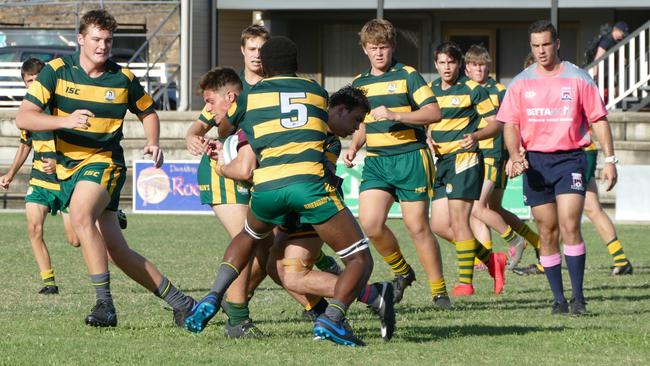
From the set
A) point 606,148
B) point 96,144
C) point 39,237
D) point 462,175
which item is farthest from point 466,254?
point 96,144

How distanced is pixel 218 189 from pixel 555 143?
2.46m

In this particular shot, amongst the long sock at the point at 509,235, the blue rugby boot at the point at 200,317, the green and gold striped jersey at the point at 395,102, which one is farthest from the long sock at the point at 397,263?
the long sock at the point at 509,235

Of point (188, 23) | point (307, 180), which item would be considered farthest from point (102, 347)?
point (188, 23)

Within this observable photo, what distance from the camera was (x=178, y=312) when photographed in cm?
845

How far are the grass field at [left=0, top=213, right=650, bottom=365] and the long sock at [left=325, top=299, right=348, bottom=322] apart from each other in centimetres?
20

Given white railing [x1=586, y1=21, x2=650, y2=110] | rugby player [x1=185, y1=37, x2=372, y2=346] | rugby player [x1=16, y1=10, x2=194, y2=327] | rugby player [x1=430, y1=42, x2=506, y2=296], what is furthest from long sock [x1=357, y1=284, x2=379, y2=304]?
white railing [x1=586, y1=21, x2=650, y2=110]

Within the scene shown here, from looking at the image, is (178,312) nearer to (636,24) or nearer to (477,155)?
(477,155)

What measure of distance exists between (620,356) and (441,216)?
450cm

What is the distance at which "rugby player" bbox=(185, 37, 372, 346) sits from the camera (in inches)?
282

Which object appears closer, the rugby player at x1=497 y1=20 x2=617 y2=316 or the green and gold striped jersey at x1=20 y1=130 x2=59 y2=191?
the rugby player at x1=497 y1=20 x2=617 y2=316

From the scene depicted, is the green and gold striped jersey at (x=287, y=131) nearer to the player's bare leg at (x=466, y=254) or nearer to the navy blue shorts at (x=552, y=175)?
the navy blue shorts at (x=552, y=175)

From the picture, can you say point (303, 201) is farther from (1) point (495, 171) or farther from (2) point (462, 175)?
(1) point (495, 171)

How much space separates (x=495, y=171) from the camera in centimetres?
1315

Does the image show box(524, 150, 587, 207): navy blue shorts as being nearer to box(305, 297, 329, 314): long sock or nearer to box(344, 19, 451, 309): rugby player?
box(344, 19, 451, 309): rugby player
